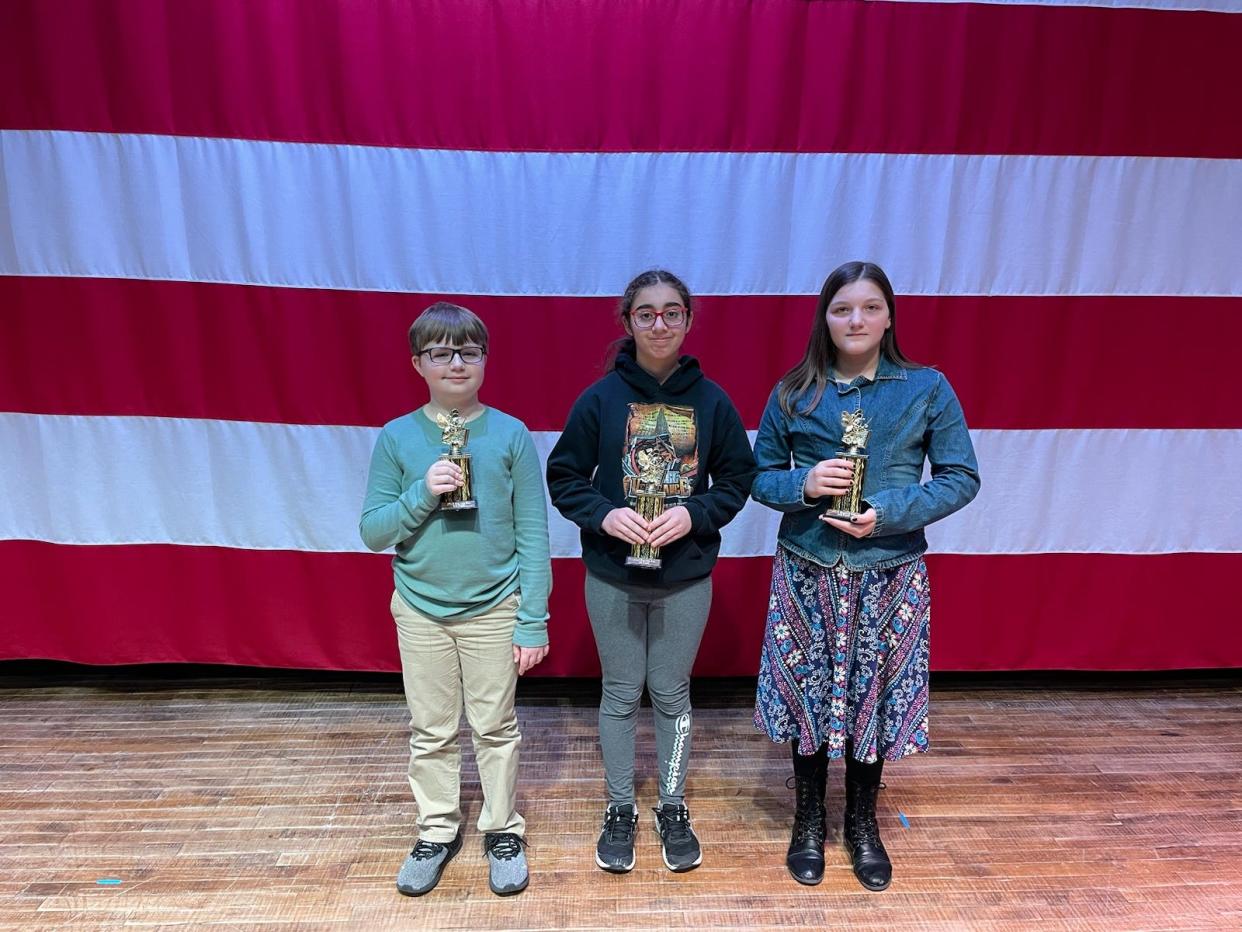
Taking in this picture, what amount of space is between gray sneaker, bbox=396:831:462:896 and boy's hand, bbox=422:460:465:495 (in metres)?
0.87

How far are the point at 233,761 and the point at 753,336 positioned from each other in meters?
1.98

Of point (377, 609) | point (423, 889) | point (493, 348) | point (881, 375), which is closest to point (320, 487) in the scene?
point (377, 609)

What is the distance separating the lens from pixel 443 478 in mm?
1485

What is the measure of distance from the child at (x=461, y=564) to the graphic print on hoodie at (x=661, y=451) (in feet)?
0.70

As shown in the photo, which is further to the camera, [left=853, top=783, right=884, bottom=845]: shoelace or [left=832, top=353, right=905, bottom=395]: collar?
[left=853, top=783, right=884, bottom=845]: shoelace

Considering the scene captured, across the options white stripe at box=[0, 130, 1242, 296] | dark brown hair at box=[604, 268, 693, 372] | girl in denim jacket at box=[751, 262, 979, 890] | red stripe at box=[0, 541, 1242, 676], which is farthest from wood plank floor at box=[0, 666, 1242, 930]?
white stripe at box=[0, 130, 1242, 296]

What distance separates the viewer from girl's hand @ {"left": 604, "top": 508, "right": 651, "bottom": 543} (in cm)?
151

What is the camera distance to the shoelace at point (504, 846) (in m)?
1.73

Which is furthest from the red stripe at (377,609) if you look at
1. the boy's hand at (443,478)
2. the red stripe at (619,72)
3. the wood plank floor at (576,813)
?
the red stripe at (619,72)

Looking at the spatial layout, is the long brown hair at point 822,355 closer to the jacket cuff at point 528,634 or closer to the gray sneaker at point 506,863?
the jacket cuff at point 528,634

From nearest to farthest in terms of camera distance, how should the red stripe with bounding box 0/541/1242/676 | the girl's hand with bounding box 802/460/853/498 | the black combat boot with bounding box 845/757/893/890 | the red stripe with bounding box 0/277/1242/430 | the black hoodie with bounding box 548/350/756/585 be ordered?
the girl's hand with bounding box 802/460/853/498, the black hoodie with bounding box 548/350/756/585, the black combat boot with bounding box 845/757/893/890, the red stripe with bounding box 0/277/1242/430, the red stripe with bounding box 0/541/1242/676

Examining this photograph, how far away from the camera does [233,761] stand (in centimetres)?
218

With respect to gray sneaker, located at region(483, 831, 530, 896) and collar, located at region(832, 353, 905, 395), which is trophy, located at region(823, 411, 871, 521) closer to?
collar, located at region(832, 353, 905, 395)

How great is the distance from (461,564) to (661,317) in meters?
0.66
